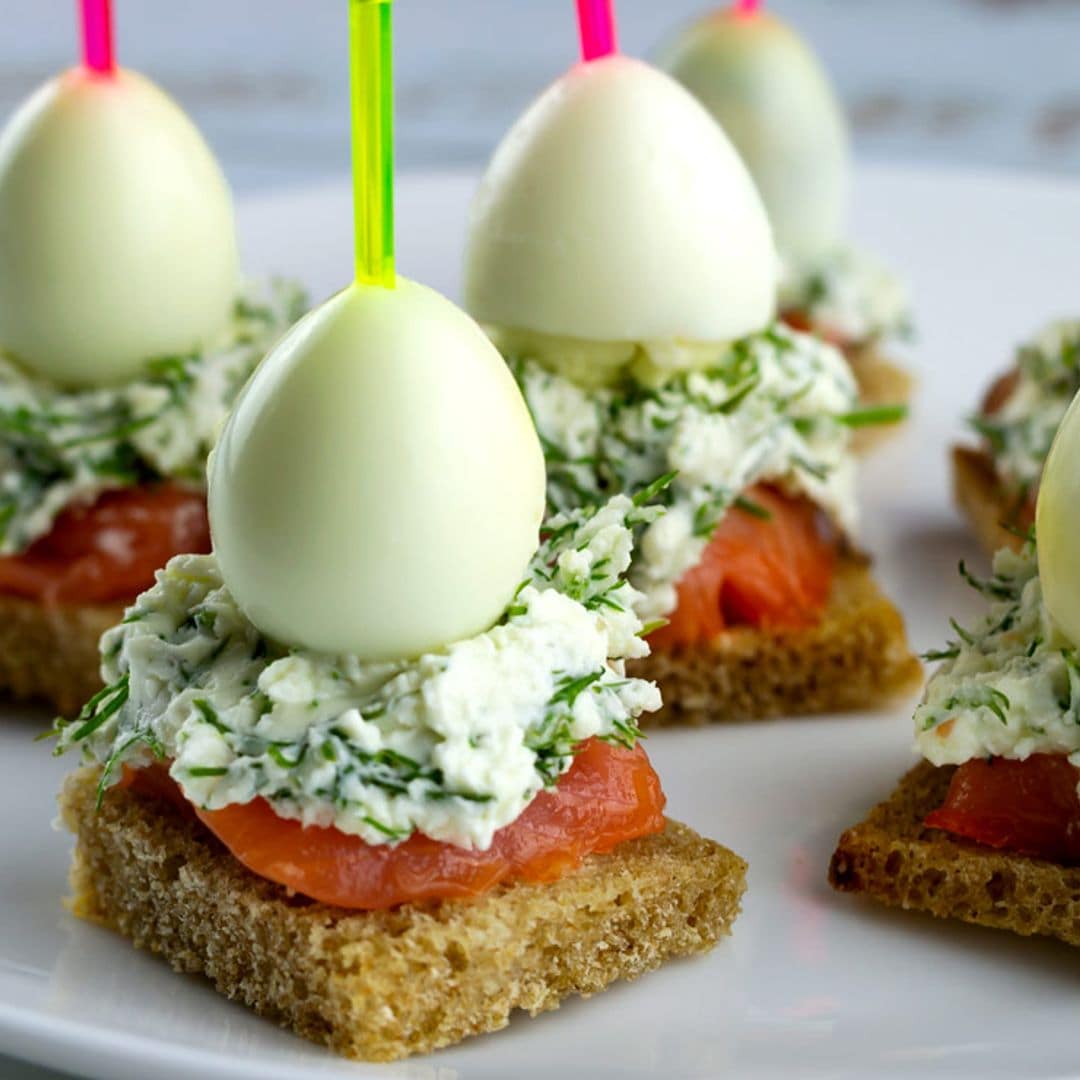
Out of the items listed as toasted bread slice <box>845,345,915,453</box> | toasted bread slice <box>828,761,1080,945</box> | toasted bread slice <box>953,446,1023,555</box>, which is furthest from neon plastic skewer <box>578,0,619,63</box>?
toasted bread slice <box>845,345,915,453</box>

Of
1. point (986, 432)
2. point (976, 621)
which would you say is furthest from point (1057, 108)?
point (976, 621)

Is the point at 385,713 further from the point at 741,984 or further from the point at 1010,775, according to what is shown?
the point at 1010,775

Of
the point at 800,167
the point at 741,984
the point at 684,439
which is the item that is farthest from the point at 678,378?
the point at 800,167

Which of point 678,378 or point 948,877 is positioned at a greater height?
point 678,378

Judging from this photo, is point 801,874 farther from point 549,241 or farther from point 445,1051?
point 549,241

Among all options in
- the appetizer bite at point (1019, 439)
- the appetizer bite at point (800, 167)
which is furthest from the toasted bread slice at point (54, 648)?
the appetizer bite at point (800, 167)

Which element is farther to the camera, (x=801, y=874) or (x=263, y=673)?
(x=801, y=874)
